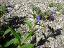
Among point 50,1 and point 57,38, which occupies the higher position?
point 50,1

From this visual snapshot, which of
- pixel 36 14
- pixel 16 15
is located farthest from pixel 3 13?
pixel 36 14

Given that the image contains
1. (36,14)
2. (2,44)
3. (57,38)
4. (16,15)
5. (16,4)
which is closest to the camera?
(2,44)

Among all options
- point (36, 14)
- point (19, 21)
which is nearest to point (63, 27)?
point (36, 14)

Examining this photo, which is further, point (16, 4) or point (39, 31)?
point (16, 4)

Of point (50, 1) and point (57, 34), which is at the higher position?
point (50, 1)

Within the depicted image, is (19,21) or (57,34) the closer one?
(57,34)

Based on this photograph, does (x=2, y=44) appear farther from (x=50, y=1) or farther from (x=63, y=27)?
(x=50, y=1)

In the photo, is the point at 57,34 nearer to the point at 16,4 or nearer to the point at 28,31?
the point at 28,31

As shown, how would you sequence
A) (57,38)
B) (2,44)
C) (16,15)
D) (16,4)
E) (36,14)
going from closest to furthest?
(2,44) → (57,38) → (36,14) → (16,15) → (16,4)

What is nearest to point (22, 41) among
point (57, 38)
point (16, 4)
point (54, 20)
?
point (57, 38)
